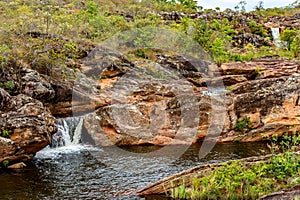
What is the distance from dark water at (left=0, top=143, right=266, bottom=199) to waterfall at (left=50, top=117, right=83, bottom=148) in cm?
57

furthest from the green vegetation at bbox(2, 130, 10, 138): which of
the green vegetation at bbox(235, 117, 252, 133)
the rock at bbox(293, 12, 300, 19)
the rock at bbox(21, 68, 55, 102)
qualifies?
the rock at bbox(293, 12, 300, 19)

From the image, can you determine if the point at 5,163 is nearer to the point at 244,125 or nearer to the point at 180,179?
the point at 180,179

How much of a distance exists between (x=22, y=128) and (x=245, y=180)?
886 cm

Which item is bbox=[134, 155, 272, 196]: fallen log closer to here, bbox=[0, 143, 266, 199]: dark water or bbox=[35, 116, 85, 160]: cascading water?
bbox=[0, 143, 266, 199]: dark water

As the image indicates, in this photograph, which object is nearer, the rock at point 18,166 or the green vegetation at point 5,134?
the green vegetation at point 5,134

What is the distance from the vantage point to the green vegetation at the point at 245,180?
881 centimetres

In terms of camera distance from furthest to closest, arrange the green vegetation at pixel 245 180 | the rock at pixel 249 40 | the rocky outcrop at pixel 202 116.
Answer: the rock at pixel 249 40 < the rocky outcrop at pixel 202 116 < the green vegetation at pixel 245 180

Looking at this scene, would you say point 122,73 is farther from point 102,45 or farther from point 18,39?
point 18,39

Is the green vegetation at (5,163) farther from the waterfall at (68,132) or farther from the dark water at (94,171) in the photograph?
the waterfall at (68,132)

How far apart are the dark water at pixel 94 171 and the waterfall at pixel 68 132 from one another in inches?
22.5

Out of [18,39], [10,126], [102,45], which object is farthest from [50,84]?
[102,45]

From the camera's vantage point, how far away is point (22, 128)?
13109 mm

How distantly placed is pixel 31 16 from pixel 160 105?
13.5 m

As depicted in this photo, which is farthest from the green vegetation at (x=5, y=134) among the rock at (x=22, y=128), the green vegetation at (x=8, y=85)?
the green vegetation at (x=8, y=85)
